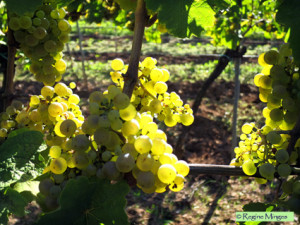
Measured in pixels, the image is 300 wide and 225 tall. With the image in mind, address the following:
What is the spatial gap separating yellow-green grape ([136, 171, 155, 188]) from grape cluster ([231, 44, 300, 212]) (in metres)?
0.36

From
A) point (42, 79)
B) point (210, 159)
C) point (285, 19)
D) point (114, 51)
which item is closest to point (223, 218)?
point (210, 159)

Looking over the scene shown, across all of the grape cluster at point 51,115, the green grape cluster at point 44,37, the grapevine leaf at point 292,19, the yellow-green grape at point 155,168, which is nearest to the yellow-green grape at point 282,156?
the grapevine leaf at point 292,19

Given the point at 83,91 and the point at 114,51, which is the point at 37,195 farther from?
the point at 114,51

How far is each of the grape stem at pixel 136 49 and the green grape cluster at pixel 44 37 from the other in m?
0.53

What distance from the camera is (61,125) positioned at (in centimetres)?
93

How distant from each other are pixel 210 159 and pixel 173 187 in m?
3.70

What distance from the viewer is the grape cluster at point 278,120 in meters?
0.97

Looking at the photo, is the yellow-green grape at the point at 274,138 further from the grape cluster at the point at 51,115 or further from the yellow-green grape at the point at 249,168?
the grape cluster at the point at 51,115

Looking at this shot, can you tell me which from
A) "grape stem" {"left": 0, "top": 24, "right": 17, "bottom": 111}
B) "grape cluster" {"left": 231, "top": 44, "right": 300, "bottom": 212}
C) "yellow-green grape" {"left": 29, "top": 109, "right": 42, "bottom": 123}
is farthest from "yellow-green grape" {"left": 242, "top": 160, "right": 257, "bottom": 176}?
"grape stem" {"left": 0, "top": 24, "right": 17, "bottom": 111}

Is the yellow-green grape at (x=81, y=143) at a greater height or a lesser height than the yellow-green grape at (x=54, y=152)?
greater

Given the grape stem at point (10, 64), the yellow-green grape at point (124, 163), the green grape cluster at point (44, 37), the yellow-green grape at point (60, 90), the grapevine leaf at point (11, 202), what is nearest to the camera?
the yellow-green grape at point (124, 163)

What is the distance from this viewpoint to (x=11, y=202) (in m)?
0.91

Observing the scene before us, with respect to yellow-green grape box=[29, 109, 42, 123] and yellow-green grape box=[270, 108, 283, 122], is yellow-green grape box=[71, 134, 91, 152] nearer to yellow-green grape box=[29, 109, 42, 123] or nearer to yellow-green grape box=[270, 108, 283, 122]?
yellow-green grape box=[29, 109, 42, 123]

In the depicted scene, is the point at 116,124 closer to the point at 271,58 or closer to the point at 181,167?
the point at 181,167
